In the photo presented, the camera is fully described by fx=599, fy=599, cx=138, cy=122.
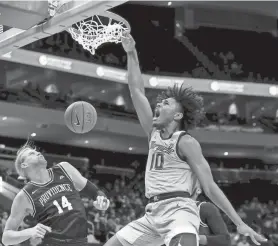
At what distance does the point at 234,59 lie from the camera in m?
24.0

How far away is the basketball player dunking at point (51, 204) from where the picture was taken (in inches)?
187

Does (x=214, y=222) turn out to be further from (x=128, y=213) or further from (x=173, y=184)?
(x=128, y=213)

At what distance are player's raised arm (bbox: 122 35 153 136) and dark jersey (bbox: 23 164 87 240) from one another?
866 mm

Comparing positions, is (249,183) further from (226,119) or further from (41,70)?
(41,70)

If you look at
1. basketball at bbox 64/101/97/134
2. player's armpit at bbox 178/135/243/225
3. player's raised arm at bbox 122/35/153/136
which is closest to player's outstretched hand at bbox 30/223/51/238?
player's raised arm at bbox 122/35/153/136

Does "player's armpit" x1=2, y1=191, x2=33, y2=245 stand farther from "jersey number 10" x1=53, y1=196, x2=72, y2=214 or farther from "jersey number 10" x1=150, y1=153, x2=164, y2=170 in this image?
"jersey number 10" x1=150, y1=153, x2=164, y2=170

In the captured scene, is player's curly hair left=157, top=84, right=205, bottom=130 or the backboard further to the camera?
the backboard

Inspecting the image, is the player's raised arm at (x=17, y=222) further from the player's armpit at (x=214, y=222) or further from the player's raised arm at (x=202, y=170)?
the player's armpit at (x=214, y=222)

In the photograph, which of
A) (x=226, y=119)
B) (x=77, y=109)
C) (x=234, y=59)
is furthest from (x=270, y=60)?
(x=77, y=109)

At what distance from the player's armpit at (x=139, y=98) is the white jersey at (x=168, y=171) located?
29 cm

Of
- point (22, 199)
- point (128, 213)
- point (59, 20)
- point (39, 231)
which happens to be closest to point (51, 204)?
point (22, 199)

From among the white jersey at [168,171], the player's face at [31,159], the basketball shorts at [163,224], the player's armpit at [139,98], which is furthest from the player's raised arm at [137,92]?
the player's face at [31,159]

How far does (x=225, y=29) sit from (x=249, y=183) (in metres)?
6.34

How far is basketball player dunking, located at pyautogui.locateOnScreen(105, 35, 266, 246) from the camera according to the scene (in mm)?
4094
